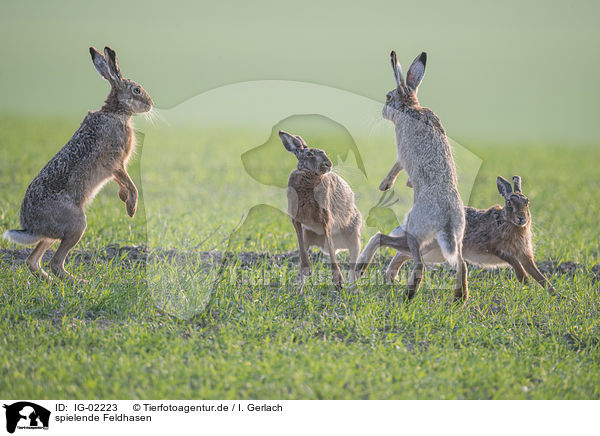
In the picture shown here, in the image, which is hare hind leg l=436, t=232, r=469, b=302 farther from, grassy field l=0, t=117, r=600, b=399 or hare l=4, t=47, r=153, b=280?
hare l=4, t=47, r=153, b=280

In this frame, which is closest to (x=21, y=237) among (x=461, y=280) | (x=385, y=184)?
(x=385, y=184)

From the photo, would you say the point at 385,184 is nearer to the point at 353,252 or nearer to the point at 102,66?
the point at 353,252

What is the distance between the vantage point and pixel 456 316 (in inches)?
261

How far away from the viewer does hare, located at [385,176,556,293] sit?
728 centimetres

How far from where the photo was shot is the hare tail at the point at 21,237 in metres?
6.71

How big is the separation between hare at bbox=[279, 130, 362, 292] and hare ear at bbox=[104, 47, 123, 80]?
179cm

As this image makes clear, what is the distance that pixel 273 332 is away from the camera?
6.20m
